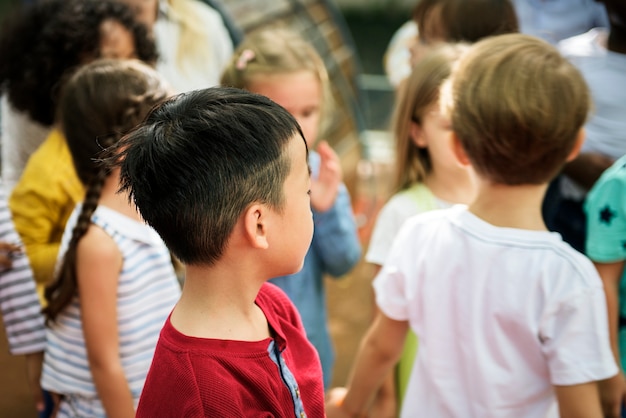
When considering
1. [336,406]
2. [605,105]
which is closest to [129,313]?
[336,406]

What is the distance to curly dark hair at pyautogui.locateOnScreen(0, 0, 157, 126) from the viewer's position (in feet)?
8.91

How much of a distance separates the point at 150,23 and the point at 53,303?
1.60 meters

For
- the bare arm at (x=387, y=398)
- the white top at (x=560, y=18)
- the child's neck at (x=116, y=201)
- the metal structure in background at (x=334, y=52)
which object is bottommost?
the metal structure in background at (x=334, y=52)

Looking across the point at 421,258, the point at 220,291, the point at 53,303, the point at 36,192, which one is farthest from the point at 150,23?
the point at 220,291

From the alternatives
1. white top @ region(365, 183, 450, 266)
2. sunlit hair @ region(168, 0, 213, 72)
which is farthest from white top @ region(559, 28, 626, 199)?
sunlit hair @ region(168, 0, 213, 72)

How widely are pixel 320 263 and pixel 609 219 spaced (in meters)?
1.02

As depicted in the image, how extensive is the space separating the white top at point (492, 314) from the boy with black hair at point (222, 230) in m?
0.51

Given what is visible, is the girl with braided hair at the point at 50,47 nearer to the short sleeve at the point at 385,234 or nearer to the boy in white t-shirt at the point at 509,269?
the short sleeve at the point at 385,234

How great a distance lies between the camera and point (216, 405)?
47.8 inches

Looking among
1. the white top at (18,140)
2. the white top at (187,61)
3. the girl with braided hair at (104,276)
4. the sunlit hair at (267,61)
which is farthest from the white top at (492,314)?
the white top at (187,61)

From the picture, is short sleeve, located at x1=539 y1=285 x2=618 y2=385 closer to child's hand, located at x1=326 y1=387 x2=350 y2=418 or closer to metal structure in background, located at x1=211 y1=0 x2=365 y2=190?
child's hand, located at x1=326 y1=387 x2=350 y2=418

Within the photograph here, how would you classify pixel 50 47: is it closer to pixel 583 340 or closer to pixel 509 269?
pixel 509 269

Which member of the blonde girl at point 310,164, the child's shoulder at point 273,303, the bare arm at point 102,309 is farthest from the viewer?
the blonde girl at point 310,164

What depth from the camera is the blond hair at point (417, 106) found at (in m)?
2.39
